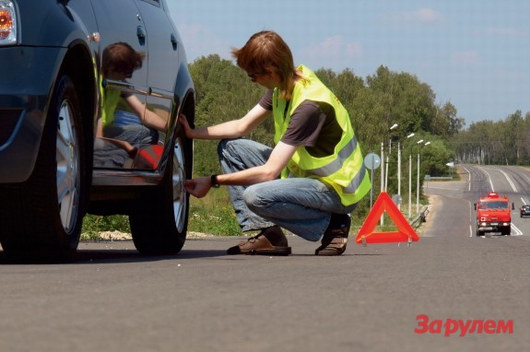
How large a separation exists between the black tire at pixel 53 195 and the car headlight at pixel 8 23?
351mm

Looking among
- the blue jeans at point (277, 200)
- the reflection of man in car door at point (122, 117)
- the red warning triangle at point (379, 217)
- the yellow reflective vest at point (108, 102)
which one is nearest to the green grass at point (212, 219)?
the red warning triangle at point (379, 217)

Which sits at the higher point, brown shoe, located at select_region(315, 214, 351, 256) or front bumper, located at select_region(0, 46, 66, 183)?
front bumper, located at select_region(0, 46, 66, 183)

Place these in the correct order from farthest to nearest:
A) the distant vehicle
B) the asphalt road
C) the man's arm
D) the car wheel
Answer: the distant vehicle → the man's arm → the car wheel → the asphalt road

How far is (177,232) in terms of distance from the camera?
881 cm

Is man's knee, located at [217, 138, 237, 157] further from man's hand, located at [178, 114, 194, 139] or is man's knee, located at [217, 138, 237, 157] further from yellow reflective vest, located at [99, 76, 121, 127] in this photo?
yellow reflective vest, located at [99, 76, 121, 127]

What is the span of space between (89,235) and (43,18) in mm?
10379

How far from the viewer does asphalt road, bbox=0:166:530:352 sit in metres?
3.36

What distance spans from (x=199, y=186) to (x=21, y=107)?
227cm

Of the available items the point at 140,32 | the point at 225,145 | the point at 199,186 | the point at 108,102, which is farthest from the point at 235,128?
the point at 108,102

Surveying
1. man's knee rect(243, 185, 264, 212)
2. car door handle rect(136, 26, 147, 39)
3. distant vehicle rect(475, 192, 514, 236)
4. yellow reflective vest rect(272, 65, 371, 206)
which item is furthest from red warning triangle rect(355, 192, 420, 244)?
distant vehicle rect(475, 192, 514, 236)

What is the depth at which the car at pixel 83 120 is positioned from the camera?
6.18 meters

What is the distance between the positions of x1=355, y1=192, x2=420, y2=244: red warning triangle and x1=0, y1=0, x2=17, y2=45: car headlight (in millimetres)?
6411

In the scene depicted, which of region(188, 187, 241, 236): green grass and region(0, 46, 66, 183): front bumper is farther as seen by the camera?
region(188, 187, 241, 236): green grass

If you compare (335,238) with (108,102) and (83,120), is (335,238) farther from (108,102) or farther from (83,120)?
(83,120)
